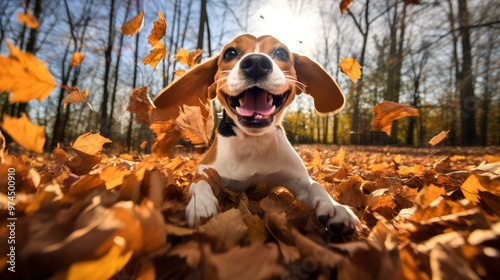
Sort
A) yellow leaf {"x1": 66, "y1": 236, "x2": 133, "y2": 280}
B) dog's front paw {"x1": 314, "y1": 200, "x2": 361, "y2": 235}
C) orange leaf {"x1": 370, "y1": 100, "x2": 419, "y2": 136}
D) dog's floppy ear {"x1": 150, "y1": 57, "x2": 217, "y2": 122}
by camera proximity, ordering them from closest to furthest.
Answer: yellow leaf {"x1": 66, "y1": 236, "x2": 133, "y2": 280} < dog's front paw {"x1": 314, "y1": 200, "x2": 361, "y2": 235} < orange leaf {"x1": 370, "y1": 100, "x2": 419, "y2": 136} < dog's floppy ear {"x1": 150, "y1": 57, "x2": 217, "y2": 122}

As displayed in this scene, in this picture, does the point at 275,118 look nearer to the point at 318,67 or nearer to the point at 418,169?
the point at 318,67

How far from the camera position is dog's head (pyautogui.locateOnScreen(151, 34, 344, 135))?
212cm

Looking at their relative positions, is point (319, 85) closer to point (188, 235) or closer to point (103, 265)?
point (188, 235)

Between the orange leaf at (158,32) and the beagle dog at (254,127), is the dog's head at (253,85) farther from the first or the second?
the orange leaf at (158,32)

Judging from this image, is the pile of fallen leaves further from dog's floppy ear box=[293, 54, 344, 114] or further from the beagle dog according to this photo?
dog's floppy ear box=[293, 54, 344, 114]

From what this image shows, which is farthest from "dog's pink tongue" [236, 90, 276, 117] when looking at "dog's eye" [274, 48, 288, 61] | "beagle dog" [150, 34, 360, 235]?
"dog's eye" [274, 48, 288, 61]

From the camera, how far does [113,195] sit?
1111 mm

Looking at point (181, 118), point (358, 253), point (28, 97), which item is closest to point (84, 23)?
point (181, 118)

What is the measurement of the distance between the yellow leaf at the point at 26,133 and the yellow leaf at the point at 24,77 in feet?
0.29

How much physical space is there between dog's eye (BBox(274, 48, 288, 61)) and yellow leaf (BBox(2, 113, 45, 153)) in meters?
1.96

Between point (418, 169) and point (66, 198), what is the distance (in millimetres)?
2892

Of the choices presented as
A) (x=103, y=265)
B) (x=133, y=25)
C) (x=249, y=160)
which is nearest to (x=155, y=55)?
(x=133, y=25)

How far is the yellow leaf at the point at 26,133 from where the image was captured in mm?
1105

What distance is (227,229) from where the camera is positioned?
1073 mm
